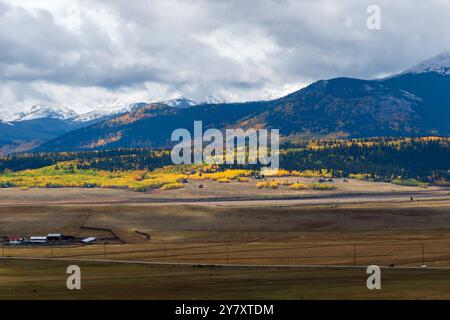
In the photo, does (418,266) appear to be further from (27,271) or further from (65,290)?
(27,271)

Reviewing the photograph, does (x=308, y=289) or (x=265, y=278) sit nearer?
(x=308, y=289)
